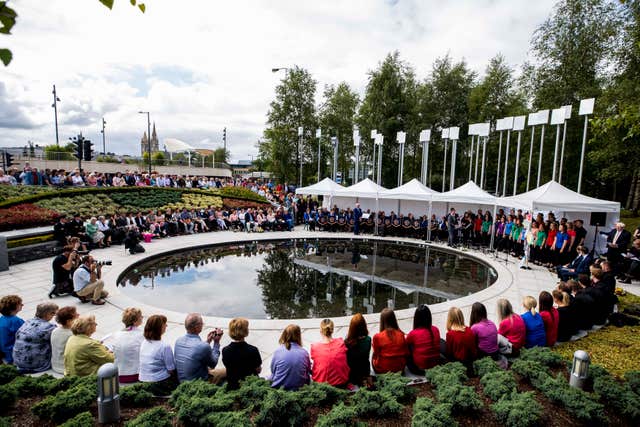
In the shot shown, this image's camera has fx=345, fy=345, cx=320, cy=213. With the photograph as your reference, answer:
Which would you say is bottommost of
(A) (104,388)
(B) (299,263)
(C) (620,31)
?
(B) (299,263)

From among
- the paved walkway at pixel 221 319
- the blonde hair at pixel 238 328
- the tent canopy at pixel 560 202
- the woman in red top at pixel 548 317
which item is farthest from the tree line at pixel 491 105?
the blonde hair at pixel 238 328

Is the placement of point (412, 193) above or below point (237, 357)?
above

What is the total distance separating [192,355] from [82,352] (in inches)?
52.0

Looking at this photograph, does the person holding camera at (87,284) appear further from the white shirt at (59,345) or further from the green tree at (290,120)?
the green tree at (290,120)

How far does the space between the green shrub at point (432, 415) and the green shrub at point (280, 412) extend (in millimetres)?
1098

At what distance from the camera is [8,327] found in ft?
15.3

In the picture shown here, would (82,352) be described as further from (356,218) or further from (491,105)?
(491,105)

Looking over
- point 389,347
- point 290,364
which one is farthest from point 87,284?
point 389,347

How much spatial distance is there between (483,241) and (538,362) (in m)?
12.0

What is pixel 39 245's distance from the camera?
11680mm

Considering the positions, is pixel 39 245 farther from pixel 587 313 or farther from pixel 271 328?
pixel 587 313

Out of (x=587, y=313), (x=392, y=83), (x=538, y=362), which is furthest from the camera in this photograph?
(x=392, y=83)

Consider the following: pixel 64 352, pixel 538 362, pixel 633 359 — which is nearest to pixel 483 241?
pixel 633 359

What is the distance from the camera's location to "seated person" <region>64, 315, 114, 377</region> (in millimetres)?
4090
